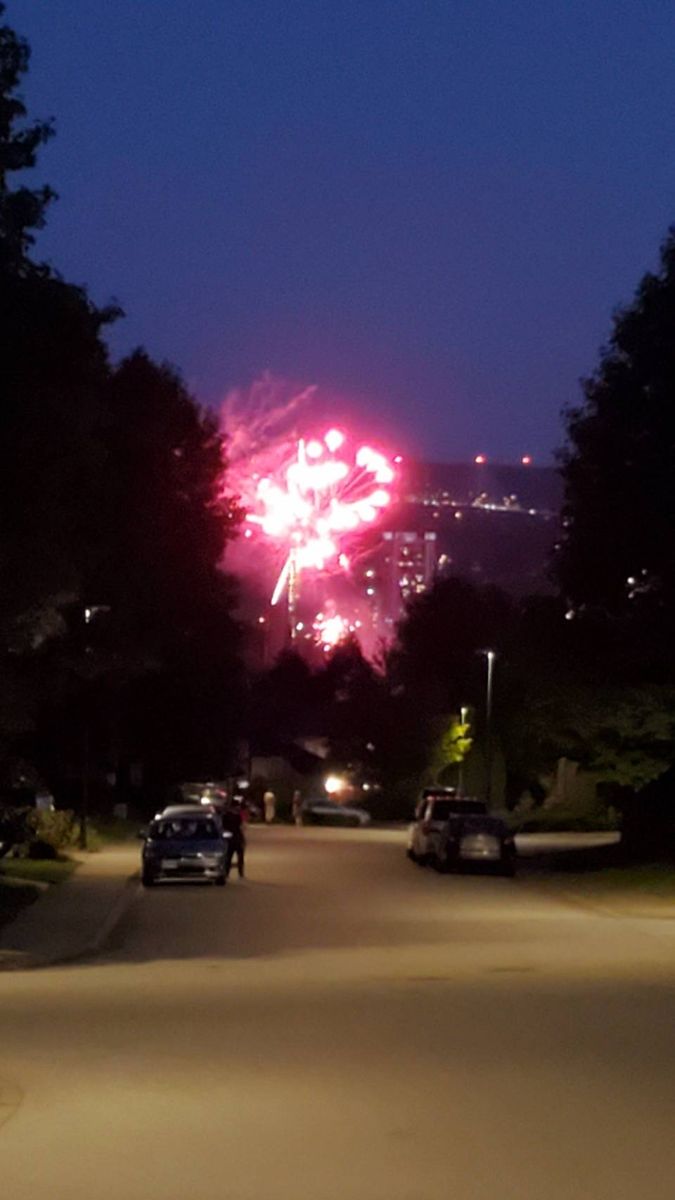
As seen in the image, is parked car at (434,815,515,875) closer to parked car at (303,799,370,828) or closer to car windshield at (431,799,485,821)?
car windshield at (431,799,485,821)

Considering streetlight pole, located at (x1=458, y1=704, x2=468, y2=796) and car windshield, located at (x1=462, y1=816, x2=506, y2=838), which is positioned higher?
streetlight pole, located at (x1=458, y1=704, x2=468, y2=796)

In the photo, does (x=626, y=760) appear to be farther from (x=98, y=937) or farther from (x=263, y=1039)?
(x=263, y=1039)

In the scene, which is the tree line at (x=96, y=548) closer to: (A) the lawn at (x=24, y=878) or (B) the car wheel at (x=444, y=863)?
(A) the lawn at (x=24, y=878)

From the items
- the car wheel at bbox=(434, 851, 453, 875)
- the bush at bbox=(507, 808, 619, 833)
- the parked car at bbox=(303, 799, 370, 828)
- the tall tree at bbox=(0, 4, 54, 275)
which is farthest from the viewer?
the parked car at bbox=(303, 799, 370, 828)

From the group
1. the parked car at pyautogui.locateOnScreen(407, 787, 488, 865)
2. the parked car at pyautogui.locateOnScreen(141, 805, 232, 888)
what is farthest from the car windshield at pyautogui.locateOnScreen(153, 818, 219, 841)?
the parked car at pyautogui.locateOnScreen(407, 787, 488, 865)

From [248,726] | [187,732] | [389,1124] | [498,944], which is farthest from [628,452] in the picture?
[248,726]

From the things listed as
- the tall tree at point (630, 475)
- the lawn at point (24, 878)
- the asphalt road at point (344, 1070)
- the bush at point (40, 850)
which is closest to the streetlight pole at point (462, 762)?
the lawn at point (24, 878)

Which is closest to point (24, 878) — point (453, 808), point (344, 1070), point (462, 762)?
point (453, 808)
